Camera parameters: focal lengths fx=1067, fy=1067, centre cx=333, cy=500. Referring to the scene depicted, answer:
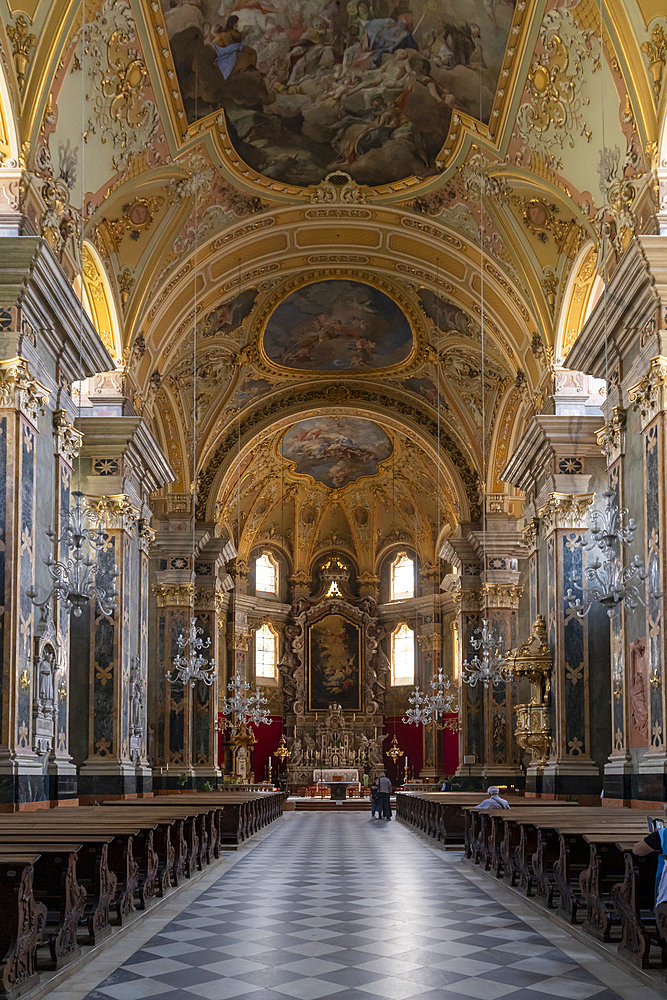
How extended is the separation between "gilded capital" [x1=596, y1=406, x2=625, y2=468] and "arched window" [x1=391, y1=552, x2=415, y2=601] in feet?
71.4

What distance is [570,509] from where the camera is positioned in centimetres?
1748

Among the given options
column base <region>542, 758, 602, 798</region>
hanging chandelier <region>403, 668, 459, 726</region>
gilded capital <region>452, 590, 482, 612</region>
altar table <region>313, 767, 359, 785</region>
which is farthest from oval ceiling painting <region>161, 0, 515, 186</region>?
altar table <region>313, 767, 359, 785</region>

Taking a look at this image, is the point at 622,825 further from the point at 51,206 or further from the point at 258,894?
the point at 51,206

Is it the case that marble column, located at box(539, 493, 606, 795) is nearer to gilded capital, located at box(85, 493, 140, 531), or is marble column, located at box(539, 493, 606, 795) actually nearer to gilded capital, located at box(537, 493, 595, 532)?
gilded capital, located at box(537, 493, 595, 532)

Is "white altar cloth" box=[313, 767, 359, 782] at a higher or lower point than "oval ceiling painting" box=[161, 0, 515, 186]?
lower

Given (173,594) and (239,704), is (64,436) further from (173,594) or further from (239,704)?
(239,704)

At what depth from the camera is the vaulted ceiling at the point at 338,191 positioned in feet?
43.4

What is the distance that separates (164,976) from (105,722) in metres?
11.5

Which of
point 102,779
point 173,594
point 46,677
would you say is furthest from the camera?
point 173,594

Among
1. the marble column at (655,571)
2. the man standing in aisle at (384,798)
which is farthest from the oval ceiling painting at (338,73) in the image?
the man standing in aisle at (384,798)

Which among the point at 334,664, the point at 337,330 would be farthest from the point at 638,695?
the point at 334,664

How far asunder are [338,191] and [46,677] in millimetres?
10389

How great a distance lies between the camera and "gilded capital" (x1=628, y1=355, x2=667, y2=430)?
39.2ft

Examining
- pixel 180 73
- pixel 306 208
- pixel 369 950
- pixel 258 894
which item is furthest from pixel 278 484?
pixel 369 950
